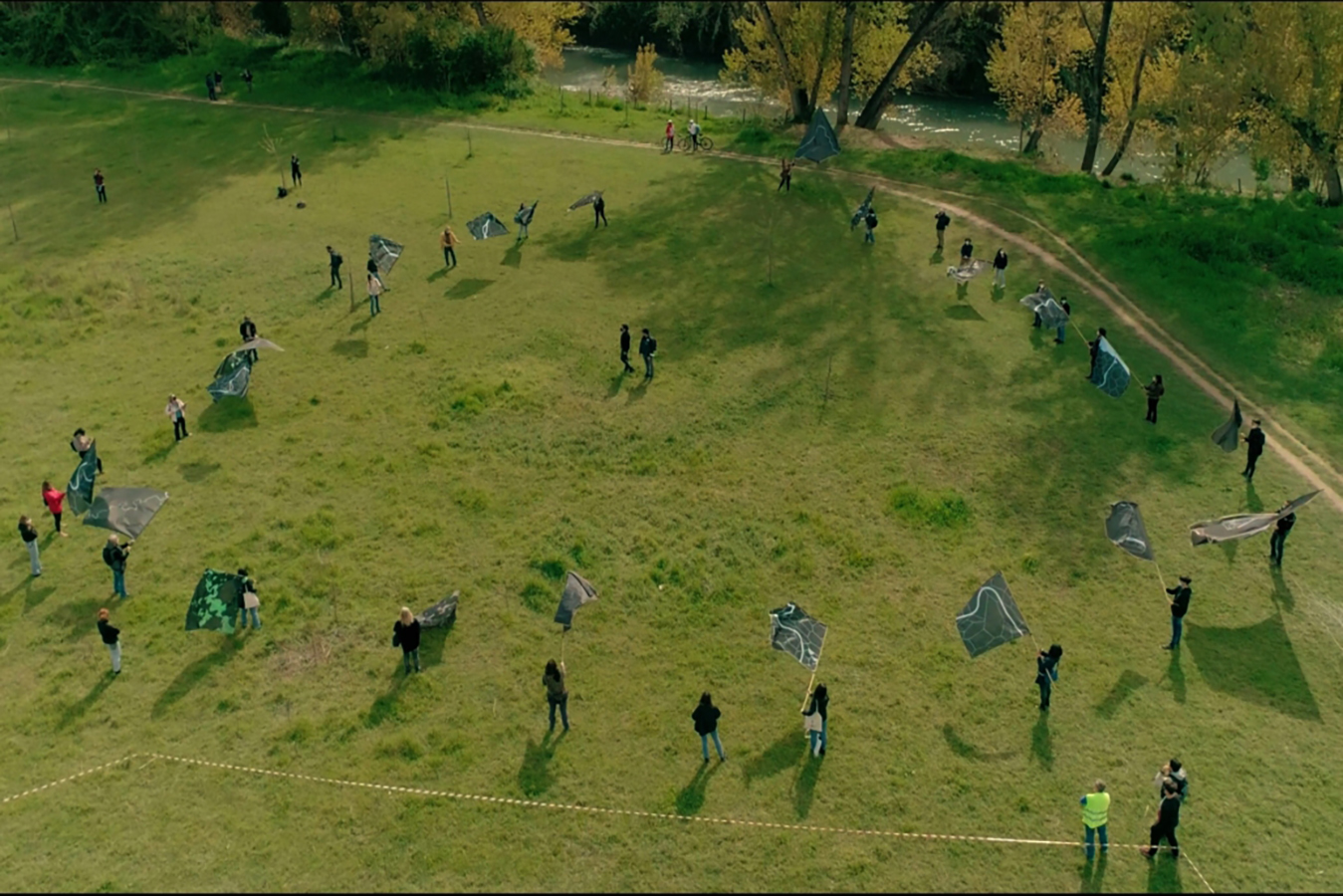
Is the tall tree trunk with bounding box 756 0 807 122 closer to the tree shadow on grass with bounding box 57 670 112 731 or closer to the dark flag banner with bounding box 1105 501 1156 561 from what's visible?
the dark flag banner with bounding box 1105 501 1156 561

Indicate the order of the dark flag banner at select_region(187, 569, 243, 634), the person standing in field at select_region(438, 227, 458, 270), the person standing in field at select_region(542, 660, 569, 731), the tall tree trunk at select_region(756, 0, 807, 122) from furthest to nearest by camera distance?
the tall tree trunk at select_region(756, 0, 807, 122) < the person standing in field at select_region(438, 227, 458, 270) < the dark flag banner at select_region(187, 569, 243, 634) < the person standing in field at select_region(542, 660, 569, 731)

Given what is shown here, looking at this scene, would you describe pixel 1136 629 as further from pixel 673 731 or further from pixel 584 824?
pixel 584 824

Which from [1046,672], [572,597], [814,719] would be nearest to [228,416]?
[572,597]

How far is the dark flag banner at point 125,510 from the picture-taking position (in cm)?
2245

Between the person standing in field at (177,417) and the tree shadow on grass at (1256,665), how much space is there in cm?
2446

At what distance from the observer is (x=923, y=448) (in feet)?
91.4

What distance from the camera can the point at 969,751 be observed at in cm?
1933

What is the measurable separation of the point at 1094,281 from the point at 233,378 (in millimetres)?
28214

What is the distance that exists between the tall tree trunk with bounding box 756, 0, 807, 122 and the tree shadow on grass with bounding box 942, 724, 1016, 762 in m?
39.7

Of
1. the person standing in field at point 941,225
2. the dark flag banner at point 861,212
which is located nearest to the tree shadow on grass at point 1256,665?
the person standing in field at point 941,225

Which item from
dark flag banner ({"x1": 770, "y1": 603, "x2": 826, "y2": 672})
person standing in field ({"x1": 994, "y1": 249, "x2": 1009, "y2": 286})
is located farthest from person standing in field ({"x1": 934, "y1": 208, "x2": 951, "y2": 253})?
dark flag banner ({"x1": 770, "y1": 603, "x2": 826, "y2": 672})

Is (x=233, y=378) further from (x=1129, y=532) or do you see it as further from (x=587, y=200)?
(x=1129, y=532)

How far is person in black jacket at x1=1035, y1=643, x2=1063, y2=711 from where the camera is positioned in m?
19.7

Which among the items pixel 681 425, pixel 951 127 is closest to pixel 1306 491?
pixel 681 425
